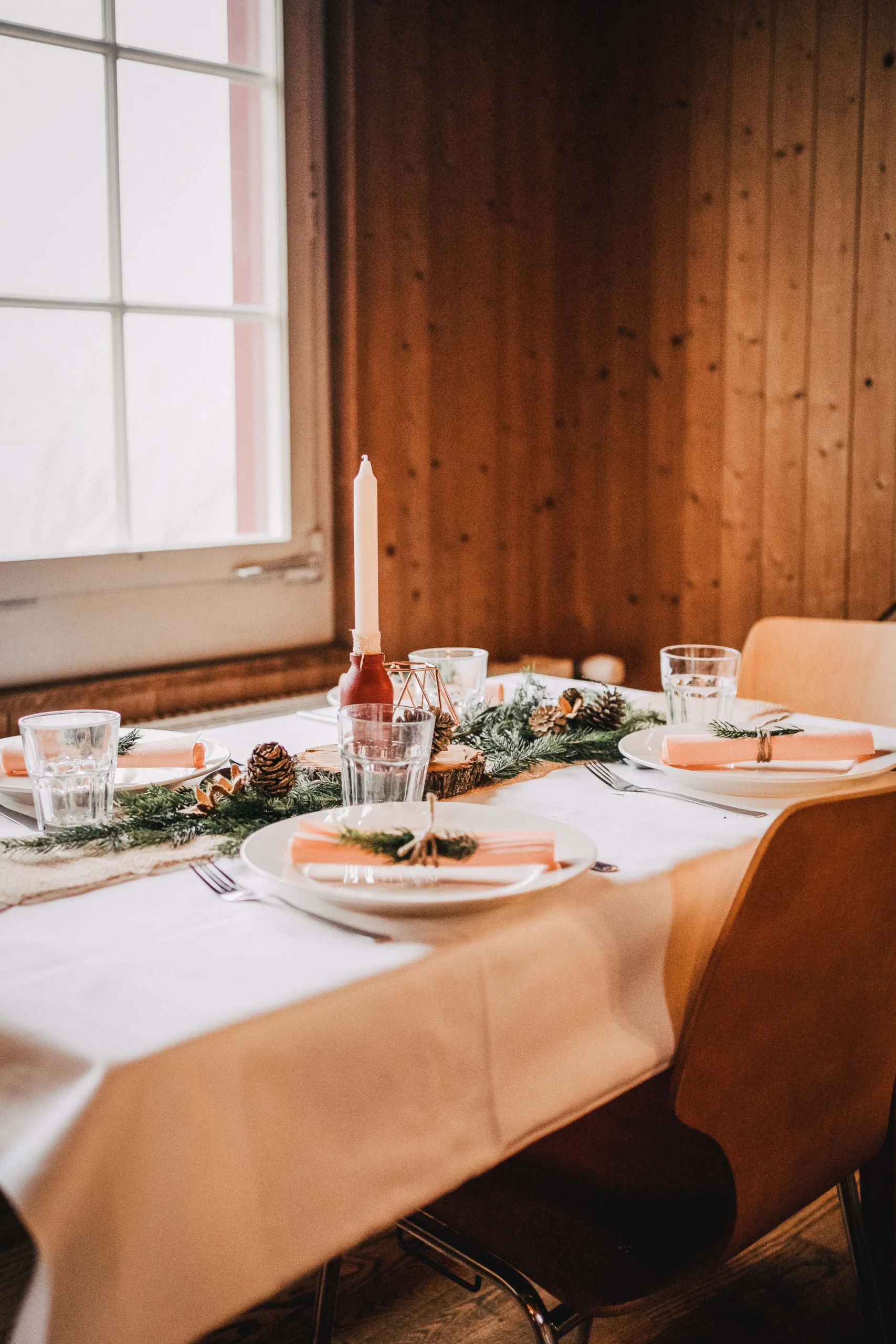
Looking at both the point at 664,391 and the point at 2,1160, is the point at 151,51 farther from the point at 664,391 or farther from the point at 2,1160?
the point at 2,1160

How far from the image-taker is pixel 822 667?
6.34 feet

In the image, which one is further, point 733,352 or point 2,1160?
point 733,352

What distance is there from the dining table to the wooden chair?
0.07 m

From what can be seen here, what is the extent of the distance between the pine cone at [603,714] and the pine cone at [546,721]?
0.09 feet

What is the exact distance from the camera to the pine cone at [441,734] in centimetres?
117

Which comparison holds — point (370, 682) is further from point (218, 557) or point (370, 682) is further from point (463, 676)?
point (218, 557)

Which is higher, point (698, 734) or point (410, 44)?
point (410, 44)

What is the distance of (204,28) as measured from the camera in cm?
224

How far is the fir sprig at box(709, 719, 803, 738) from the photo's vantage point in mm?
1219

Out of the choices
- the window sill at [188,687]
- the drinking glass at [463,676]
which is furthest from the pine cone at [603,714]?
the window sill at [188,687]

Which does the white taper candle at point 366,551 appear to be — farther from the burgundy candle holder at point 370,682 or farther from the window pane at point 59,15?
the window pane at point 59,15

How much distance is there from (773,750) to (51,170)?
5.44ft

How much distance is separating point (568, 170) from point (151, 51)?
106cm

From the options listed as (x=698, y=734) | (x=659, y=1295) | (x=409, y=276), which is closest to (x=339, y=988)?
(x=698, y=734)
